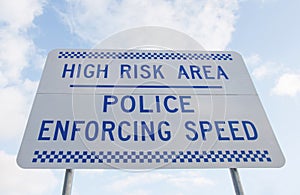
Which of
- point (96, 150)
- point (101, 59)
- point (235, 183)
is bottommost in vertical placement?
point (235, 183)

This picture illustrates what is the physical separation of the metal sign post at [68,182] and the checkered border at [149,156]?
79 millimetres

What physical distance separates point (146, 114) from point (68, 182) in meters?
0.78

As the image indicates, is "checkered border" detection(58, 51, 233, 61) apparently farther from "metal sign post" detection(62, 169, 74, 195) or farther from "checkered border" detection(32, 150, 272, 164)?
"metal sign post" detection(62, 169, 74, 195)

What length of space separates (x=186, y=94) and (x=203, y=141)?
0.49 metres

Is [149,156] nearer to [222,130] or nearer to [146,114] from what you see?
[146,114]

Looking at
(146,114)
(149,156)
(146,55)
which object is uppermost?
(146,55)

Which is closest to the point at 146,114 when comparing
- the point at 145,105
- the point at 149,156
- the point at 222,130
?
the point at 145,105

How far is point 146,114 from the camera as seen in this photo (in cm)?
198

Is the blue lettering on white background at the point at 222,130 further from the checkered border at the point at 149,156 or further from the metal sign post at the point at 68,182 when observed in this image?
the metal sign post at the point at 68,182

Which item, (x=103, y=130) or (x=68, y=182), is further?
(x=103, y=130)

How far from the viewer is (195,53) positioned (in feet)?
8.18

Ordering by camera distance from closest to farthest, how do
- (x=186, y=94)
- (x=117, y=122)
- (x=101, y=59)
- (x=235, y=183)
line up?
(x=235, y=183) → (x=117, y=122) → (x=186, y=94) → (x=101, y=59)

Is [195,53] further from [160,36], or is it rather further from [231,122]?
[231,122]

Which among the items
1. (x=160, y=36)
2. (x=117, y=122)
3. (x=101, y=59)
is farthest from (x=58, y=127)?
(x=160, y=36)
